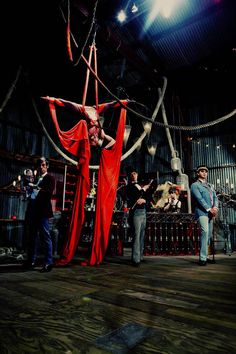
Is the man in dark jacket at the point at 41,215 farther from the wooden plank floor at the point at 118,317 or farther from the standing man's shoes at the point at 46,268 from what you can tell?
the wooden plank floor at the point at 118,317

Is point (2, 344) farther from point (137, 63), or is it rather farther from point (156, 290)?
point (137, 63)

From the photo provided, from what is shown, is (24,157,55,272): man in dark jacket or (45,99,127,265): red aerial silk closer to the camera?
(24,157,55,272): man in dark jacket

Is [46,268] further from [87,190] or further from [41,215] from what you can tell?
[87,190]

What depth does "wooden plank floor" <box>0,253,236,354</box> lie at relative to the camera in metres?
1.08

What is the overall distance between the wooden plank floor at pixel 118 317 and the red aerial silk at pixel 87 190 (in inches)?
53.7

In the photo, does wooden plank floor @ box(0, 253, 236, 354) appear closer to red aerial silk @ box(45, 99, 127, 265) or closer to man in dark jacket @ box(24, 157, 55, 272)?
man in dark jacket @ box(24, 157, 55, 272)

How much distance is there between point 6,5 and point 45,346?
7251 millimetres

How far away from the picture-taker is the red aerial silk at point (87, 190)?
3.87 metres

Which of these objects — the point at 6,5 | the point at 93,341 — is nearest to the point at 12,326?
the point at 93,341

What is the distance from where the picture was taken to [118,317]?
1434 mm

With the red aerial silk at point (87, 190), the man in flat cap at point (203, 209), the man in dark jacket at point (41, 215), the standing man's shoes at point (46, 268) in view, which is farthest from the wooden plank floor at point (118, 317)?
the man in flat cap at point (203, 209)

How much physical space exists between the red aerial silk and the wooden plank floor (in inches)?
53.7

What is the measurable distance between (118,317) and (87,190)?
9.11ft

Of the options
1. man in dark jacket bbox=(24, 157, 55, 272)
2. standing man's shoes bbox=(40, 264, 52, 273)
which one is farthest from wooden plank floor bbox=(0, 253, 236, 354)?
man in dark jacket bbox=(24, 157, 55, 272)
